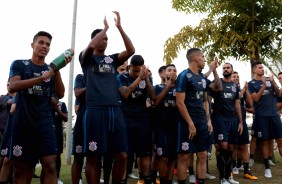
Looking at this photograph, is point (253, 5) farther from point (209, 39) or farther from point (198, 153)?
point (198, 153)

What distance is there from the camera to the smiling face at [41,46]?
4312 millimetres

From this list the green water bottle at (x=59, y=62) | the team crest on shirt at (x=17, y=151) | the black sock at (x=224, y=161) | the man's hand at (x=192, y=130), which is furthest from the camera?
the black sock at (x=224, y=161)

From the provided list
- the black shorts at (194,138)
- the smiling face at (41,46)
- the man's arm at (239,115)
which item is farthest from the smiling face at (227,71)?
the smiling face at (41,46)

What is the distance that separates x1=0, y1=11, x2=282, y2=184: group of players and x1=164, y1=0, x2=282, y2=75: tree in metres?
3.27

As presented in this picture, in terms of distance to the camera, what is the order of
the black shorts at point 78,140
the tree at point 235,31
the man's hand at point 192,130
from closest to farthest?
the black shorts at point 78,140, the man's hand at point 192,130, the tree at point 235,31

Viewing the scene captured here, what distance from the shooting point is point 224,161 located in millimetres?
6828

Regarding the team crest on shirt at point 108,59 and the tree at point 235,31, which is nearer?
the team crest on shirt at point 108,59

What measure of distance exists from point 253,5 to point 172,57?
10.1ft

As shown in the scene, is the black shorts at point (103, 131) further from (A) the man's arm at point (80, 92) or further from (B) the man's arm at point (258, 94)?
(B) the man's arm at point (258, 94)

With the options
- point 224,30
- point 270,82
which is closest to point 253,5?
point 224,30

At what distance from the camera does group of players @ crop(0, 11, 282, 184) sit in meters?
4.11

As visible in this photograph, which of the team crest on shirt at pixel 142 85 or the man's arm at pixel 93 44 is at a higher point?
the man's arm at pixel 93 44

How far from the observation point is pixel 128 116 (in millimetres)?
5785

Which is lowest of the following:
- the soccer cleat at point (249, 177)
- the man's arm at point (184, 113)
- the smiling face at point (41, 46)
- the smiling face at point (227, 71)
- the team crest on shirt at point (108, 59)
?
the soccer cleat at point (249, 177)
